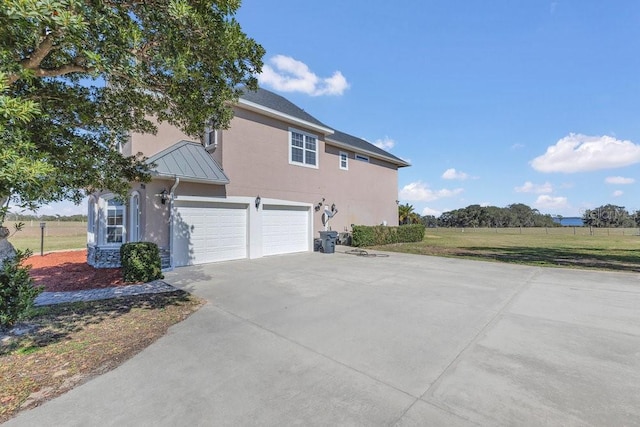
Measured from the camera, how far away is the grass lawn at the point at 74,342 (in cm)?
289

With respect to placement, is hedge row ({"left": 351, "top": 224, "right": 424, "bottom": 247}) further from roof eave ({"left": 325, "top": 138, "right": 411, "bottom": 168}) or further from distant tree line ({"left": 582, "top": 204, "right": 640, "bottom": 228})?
distant tree line ({"left": 582, "top": 204, "right": 640, "bottom": 228})

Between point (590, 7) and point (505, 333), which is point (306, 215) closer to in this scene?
point (505, 333)

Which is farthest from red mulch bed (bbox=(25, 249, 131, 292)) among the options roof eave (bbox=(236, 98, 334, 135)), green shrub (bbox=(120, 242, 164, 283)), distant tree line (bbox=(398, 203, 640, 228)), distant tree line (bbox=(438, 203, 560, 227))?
distant tree line (bbox=(438, 203, 560, 227))

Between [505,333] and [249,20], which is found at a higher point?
[249,20]

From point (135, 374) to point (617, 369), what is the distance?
18.0 ft

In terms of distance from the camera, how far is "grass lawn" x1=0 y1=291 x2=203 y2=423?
114 inches

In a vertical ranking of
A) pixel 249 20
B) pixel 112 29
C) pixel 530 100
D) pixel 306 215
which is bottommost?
pixel 306 215

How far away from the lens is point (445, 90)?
1439cm

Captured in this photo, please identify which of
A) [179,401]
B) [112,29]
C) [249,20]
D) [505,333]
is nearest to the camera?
[179,401]

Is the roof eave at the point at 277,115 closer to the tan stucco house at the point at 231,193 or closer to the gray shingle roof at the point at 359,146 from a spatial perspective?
the tan stucco house at the point at 231,193

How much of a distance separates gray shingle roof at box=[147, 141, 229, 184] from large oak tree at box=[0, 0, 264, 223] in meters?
3.56

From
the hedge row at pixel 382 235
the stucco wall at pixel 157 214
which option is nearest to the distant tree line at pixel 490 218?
the hedge row at pixel 382 235

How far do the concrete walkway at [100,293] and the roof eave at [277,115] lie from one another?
7.16 m

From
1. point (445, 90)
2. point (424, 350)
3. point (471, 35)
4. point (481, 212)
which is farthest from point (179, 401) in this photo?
point (481, 212)
